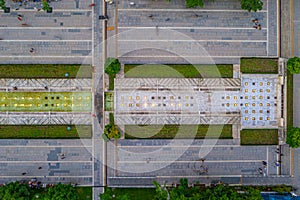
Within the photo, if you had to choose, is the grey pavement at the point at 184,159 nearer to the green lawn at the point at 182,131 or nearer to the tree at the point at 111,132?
the green lawn at the point at 182,131

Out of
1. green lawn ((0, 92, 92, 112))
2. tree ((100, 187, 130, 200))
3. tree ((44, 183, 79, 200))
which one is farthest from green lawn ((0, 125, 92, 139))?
tree ((100, 187, 130, 200))

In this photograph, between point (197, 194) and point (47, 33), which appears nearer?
point (197, 194)

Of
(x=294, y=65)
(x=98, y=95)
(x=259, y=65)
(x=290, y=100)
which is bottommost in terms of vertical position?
(x=290, y=100)

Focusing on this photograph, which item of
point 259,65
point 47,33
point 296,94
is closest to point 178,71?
point 259,65

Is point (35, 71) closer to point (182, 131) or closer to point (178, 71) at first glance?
point (178, 71)

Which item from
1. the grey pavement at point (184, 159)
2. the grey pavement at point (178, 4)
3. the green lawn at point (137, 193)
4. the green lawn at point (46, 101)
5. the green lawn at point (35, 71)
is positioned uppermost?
the grey pavement at point (178, 4)

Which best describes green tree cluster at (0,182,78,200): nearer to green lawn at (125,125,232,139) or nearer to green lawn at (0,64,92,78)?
green lawn at (125,125,232,139)

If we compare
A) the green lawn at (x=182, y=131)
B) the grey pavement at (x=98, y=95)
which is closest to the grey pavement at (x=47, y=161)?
the grey pavement at (x=98, y=95)
